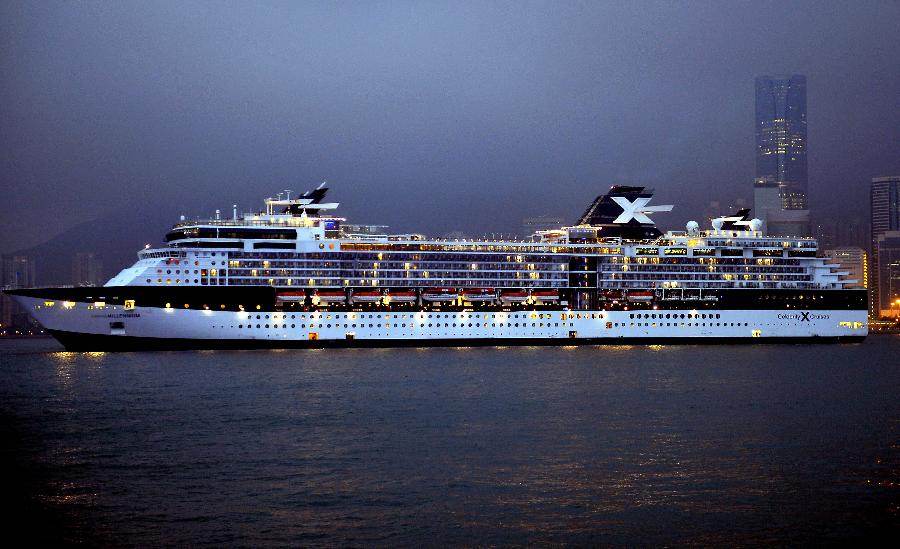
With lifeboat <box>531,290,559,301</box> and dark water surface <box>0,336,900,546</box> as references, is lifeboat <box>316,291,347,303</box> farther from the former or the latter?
dark water surface <box>0,336,900,546</box>

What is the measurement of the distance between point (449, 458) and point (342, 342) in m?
45.3

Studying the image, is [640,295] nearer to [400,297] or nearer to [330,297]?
[400,297]

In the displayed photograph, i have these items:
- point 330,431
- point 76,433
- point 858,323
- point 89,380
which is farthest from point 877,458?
point 858,323

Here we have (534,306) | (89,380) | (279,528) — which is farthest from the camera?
(534,306)

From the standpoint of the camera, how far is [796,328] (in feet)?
280

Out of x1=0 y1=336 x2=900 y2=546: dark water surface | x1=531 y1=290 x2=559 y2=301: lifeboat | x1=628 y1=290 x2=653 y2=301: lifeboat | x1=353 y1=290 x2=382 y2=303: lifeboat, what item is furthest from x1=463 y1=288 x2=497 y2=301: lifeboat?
x1=0 y1=336 x2=900 y2=546: dark water surface

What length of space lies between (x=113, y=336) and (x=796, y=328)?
51.6 m

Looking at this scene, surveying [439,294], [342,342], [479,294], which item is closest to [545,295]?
[479,294]

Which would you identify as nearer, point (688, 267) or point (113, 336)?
point (113, 336)

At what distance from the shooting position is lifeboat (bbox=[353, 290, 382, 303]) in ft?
250

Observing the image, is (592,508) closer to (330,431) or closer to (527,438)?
(527,438)

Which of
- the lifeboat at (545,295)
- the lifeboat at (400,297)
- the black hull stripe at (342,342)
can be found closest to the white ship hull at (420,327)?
the black hull stripe at (342,342)

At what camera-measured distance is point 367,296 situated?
76375 mm

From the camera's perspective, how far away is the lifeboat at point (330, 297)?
247 feet
